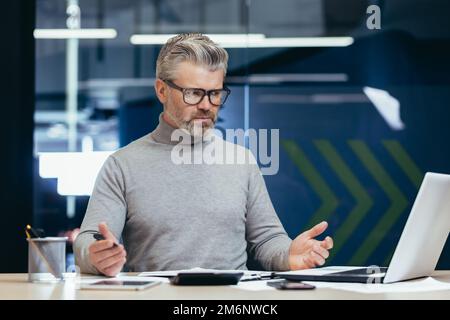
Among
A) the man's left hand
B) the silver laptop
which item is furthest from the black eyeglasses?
the silver laptop

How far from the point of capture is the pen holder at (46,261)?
2260 millimetres

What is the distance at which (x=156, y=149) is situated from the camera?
9.76 ft

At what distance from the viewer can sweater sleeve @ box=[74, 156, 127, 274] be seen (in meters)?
2.63

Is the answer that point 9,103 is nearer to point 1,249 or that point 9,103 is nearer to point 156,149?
point 1,249

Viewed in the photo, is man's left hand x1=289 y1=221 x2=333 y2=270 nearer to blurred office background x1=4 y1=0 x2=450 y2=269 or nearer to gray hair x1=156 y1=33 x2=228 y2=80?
gray hair x1=156 y1=33 x2=228 y2=80

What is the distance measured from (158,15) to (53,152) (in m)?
0.97

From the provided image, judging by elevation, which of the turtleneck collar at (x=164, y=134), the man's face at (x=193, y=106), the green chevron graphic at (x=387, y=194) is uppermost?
the man's face at (x=193, y=106)

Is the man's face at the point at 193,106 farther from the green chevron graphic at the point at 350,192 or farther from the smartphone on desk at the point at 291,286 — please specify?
the green chevron graphic at the point at 350,192

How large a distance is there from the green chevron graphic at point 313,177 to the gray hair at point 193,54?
6.09 ft

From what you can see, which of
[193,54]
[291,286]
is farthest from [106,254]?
[193,54]

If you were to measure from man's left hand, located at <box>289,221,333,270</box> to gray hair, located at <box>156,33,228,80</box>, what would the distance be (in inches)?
27.4

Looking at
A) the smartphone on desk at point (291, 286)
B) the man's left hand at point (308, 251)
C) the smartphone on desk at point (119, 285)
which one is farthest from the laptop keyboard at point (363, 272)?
the smartphone on desk at point (119, 285)

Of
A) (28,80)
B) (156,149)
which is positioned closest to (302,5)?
(28,80)

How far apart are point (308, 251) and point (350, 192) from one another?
2.24m
